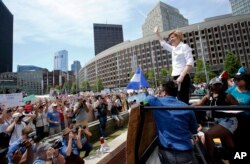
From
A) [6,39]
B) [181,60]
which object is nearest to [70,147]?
[181,60]

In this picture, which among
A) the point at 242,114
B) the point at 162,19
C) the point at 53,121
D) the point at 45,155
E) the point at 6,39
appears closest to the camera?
the point at 242,114

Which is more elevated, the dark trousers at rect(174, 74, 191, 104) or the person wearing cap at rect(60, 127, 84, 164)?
the dark trousers at rect(174, 74, 191, 104)

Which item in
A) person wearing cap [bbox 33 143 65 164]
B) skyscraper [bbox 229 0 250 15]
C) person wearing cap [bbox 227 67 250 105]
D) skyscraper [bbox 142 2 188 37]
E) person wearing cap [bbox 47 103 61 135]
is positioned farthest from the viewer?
skyscraper [bbox 229 0 250 15]

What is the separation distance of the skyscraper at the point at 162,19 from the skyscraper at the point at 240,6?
38.8 metres

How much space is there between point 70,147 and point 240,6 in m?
184

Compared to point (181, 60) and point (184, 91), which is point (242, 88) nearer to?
point (184, 91)

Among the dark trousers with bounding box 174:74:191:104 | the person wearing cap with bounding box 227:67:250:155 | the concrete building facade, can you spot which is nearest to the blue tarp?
the dark trousers with bounding box 174:74:191:104

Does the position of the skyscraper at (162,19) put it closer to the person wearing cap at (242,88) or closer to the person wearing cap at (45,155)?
the person wearing cap at (45,155)

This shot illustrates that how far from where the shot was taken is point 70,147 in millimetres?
5098

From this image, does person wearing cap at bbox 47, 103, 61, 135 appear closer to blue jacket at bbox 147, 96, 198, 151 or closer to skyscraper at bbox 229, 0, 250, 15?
blue jacket at bbox 147, 96, 198, 151

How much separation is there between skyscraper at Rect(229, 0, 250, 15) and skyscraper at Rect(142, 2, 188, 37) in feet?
127

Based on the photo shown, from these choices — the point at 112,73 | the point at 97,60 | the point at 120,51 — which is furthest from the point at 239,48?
the point at 97,60

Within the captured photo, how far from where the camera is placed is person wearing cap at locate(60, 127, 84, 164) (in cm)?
508

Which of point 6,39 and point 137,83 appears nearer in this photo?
point 137,83
